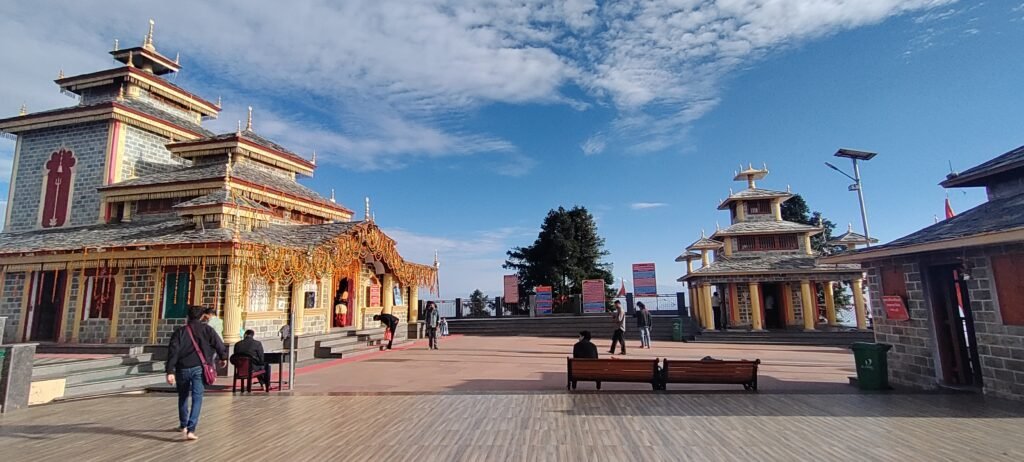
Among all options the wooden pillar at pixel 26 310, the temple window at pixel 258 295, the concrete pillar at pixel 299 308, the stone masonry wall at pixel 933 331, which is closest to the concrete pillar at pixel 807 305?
the stone masonry wall at pixel 933 331

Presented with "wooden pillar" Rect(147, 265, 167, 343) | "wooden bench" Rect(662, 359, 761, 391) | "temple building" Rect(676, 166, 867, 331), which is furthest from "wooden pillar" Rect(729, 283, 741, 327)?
"wooden pillar" Rect(147, 265, 167, 343)

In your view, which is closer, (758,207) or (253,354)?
(253,354)

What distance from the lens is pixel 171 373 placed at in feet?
19.6

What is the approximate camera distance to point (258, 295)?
1422cm

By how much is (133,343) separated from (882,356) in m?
18.6

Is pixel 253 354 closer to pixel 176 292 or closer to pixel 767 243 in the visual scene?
pixel 176 292

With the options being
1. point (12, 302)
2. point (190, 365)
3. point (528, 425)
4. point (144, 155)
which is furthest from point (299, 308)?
point (528, 425)

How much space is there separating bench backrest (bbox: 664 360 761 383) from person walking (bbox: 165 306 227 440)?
749 centimetres

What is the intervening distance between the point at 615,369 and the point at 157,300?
13065 millimetres

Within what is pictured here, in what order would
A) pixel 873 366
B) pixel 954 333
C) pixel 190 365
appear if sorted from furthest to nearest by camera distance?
pixel 873 366
pixel 954 333
pixel 190 365

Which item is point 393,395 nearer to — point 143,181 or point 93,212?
point 143,181

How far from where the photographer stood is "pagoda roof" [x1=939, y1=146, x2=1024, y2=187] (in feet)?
30.7

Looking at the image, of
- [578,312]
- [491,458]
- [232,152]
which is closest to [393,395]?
[491,458]

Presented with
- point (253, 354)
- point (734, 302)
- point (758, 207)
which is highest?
point (758, 207)
